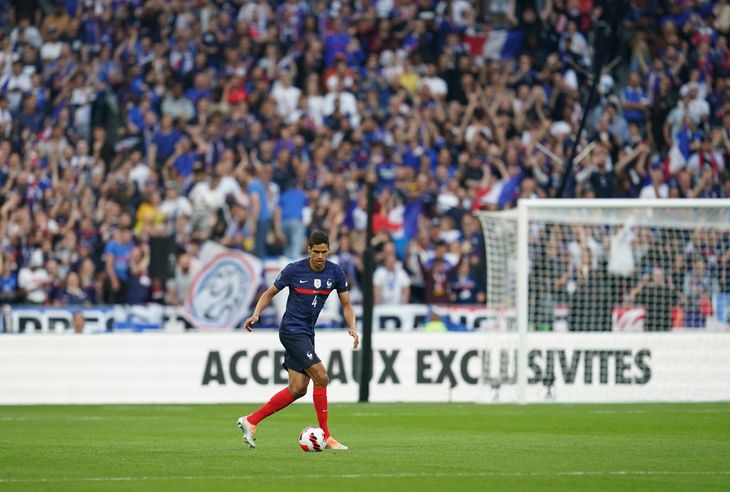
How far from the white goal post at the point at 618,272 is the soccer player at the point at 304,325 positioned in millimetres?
9431

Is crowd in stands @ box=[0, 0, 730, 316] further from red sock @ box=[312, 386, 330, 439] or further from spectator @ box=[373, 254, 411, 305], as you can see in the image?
red sock @ box=[312, 386, 330, 439]

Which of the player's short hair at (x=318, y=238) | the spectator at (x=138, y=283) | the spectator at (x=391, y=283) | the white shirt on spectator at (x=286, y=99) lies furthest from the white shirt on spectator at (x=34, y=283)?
the player's short hair at (x=318, y=238)

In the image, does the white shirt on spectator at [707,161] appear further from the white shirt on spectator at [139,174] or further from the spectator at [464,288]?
the white shirt on spectator at [139,174]

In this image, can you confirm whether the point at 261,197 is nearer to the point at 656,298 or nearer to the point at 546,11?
the point at 656,298

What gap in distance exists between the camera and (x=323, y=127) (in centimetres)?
2830

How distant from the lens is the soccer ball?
44.5 ft

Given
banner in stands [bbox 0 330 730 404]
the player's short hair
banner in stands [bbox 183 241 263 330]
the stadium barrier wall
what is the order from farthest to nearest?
banner in stands [bbox 183 241 263 330] < the stadium barrier wall < banner in stands [bbox 0 330 730 404] < the player's short hair

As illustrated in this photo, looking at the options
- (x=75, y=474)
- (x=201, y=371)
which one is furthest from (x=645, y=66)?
(x=75, y=474)

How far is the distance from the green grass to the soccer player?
43 cm

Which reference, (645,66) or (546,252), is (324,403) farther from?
(645,66)

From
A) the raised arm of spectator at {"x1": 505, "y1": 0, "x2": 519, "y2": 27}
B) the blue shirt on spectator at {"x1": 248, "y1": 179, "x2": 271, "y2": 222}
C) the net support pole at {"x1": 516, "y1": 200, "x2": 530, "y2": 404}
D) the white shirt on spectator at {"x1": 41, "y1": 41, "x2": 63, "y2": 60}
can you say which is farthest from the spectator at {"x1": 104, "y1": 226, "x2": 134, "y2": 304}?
the raised arm of spectator at {"x1": 505, "y1": 0, "x2": 519, "y2": 27}

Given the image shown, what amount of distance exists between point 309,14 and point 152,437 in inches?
639

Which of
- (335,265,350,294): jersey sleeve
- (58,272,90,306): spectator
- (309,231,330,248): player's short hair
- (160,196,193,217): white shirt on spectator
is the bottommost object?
(58,272,90,306): spectator

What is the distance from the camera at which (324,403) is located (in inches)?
549
